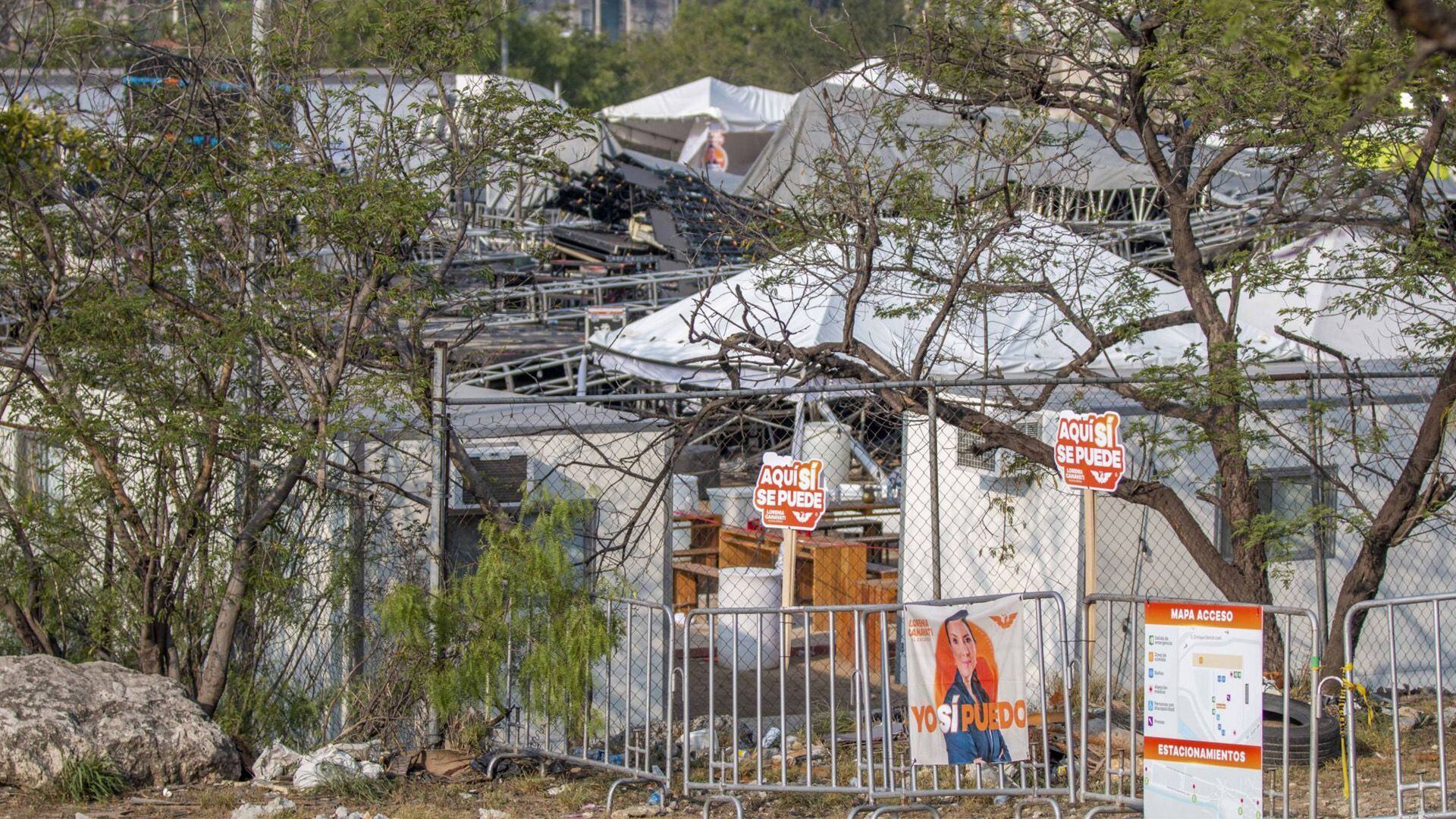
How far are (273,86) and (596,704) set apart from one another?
12.7ft

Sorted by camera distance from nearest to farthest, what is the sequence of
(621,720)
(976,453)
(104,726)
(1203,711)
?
(1203,711), (104,726), (621,720), (976,453)

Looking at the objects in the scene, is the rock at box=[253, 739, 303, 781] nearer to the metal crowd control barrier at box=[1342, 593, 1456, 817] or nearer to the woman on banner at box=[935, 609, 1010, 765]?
the woman on banner at box=[935, 609, 1010, 765]

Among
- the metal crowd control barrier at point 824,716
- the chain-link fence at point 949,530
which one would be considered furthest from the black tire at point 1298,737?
the metal crowd control barrier at point 824,716

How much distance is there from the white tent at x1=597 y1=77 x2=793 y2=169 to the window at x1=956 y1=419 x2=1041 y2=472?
29.3m

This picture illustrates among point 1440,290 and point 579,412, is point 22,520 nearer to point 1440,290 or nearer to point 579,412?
point 579,412

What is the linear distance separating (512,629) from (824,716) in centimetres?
247

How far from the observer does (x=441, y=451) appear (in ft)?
22.5

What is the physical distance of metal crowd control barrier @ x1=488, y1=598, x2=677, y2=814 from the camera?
21.5 ft

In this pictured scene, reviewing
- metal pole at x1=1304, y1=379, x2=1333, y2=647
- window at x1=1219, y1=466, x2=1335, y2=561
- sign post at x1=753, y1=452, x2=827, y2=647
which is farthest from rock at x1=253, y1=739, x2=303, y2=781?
window at x1=1219, y1=466, x2=1335, y2=561

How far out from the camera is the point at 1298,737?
6.86m

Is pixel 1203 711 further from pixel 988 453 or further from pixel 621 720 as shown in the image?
pixel 988 453

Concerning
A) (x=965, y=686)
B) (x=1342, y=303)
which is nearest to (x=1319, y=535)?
(x=1342, y=303)

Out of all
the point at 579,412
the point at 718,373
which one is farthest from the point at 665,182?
the point at 579,412

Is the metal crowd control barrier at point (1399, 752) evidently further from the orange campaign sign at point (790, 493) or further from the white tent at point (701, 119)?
the white tent at point (701, 119)
